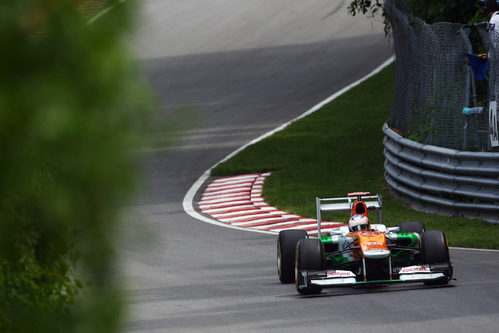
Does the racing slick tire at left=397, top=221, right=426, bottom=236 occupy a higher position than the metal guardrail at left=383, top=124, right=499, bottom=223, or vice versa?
the racing slick tire at left=397, top=221, right=426, bottom=236

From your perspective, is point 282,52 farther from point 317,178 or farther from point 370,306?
point 370,306

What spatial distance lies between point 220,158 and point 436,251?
44.9 feet

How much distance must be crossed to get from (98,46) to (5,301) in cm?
214

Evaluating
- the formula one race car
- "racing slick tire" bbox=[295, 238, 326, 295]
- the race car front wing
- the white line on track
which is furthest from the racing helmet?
the white line on track

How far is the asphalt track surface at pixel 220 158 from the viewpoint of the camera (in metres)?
1.38

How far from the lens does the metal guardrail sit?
519 inches

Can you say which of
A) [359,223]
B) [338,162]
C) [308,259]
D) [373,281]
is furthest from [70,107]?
[338,162]

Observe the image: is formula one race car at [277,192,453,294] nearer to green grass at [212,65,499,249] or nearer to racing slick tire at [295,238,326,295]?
racing slick tire at [295,238,326,295]

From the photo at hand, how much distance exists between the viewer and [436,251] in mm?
9086

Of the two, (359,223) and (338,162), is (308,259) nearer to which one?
(359,223)

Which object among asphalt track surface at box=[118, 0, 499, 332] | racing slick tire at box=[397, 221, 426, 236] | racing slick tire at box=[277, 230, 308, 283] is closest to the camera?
asphalt track surface at box=[118, 0, 499, 332]

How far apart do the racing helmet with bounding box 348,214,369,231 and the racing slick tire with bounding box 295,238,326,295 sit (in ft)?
1.80

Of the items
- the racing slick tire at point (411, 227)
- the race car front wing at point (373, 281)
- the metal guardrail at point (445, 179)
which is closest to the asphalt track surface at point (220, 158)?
the race car front wing at point (373, 281)

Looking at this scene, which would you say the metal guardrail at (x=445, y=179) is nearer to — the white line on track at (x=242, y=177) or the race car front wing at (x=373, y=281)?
the white line on track at (x=242, y=177)
